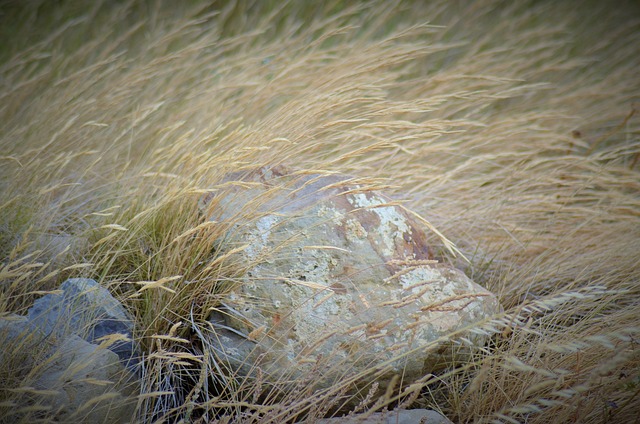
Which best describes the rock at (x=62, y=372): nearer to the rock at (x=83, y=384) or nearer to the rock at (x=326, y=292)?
the rock at (x=83, y=384)

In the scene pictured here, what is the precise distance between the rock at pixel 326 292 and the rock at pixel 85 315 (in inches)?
10.6

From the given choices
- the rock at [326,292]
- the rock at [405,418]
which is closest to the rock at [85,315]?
the rock at [326,292]

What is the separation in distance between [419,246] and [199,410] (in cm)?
91

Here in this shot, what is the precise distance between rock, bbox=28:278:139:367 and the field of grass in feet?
0.17

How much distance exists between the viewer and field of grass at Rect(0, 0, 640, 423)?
146 cm

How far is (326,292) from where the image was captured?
162 centimetres

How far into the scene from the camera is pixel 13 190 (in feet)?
6.07

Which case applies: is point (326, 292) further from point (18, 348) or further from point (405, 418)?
point (18, 348)

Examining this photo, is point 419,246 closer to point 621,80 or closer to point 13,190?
point 13,190

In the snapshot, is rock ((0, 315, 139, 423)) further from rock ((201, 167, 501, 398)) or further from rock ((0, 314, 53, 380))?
rock ((201, 167, 501, 398))

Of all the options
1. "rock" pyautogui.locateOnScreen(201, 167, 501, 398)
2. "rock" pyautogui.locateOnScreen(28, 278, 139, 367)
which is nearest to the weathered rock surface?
"rock" pyautogui.locateOnScreen(28, 278, 139, 367)

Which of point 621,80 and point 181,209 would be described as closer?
point 181,209

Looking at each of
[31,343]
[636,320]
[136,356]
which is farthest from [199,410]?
[636,320]

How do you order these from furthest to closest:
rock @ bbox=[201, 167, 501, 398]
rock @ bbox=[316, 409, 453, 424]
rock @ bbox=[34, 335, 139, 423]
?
rock @ bbox=[201, 167, 501, 398] < rock @ bbox=[316, 409, 453, 424] < rock @ bbox=[34, 335, 139, 423]
